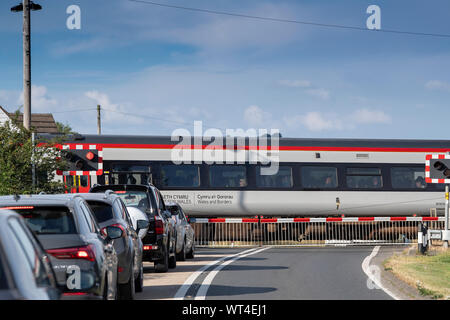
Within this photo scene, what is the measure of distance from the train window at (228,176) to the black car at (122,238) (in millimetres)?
17664

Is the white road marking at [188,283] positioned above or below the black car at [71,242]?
below

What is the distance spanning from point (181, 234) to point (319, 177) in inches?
459

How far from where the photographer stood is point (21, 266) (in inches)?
193

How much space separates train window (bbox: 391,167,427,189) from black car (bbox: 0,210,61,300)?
88.8 feet

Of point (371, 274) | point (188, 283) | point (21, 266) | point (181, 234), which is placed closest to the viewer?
point (21, 266)

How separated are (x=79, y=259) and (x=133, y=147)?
22035 mm

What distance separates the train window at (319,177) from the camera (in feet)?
102

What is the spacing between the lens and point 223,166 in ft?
100

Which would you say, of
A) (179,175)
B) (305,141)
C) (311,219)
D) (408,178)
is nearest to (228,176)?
(179,175)

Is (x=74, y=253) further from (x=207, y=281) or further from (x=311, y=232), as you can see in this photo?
(x=311, y=232)

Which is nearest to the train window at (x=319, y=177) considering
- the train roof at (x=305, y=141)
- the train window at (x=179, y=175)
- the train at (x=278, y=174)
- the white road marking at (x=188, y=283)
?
the train at (x=278, y=174)

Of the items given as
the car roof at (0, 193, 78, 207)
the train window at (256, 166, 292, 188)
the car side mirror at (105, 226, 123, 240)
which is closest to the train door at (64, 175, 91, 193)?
the train window at (256, 166, 292, 188)

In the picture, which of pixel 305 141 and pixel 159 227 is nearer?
pixel 159 227

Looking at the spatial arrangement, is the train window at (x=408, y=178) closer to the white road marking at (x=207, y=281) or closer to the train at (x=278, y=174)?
the train at (x=278, y=174)
